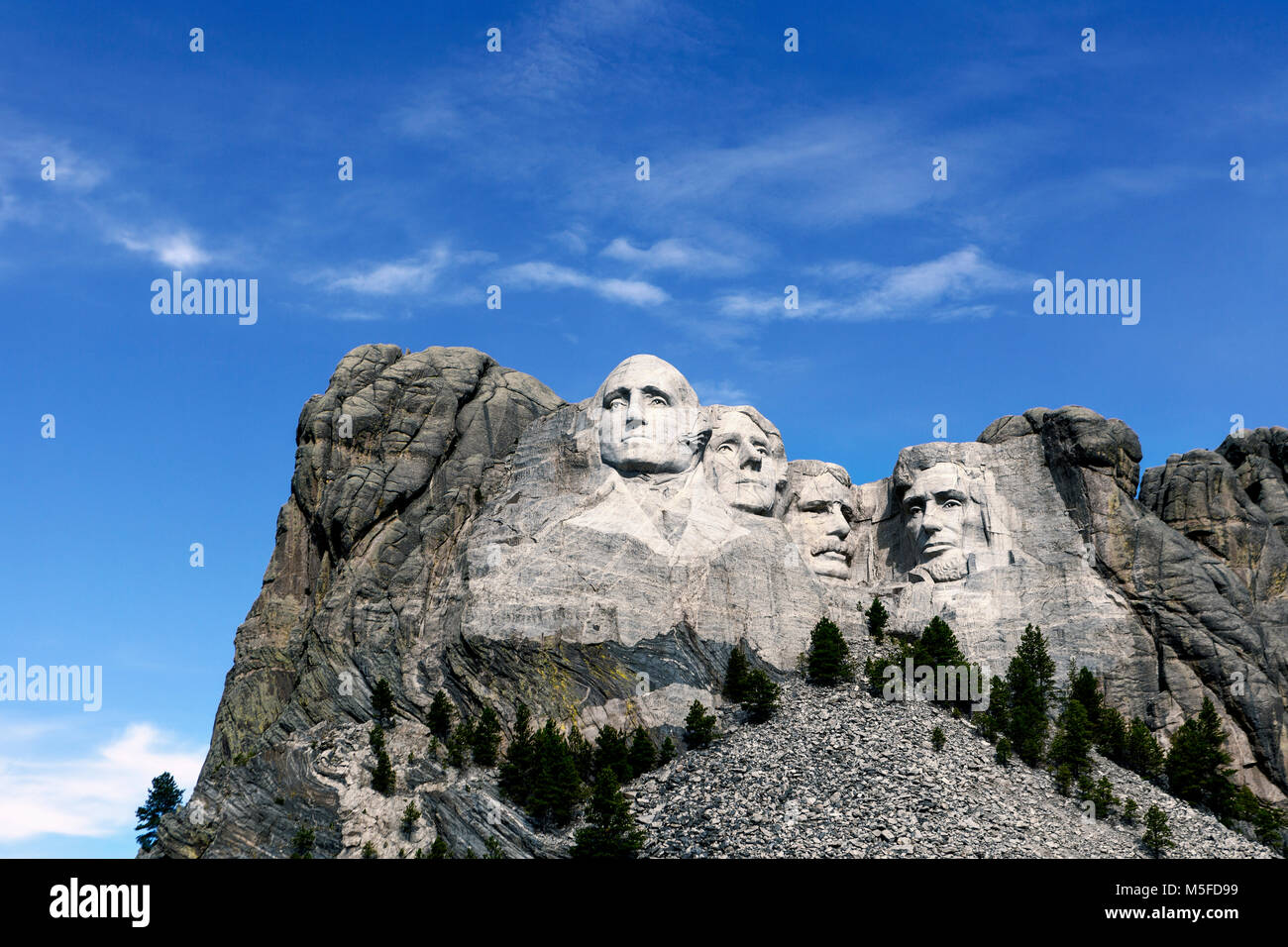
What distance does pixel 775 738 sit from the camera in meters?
52.8

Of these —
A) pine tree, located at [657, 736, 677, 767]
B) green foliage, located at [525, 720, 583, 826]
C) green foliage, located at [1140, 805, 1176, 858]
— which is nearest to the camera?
green foliage, located at [525, 720, 583, 826]

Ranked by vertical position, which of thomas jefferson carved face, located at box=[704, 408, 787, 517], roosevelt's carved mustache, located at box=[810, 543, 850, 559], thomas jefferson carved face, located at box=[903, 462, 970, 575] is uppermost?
thomas jefferson carved face, located at box=[704, 408, 787, 517]

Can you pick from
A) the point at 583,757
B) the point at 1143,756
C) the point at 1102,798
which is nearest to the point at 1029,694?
the point at 1143,756

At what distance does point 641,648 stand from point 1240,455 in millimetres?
21348

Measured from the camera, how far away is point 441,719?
53.9 metres

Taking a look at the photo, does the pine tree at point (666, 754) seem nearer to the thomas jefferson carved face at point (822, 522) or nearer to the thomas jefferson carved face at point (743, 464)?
the thomas jefferson carved face at point (743, 464)

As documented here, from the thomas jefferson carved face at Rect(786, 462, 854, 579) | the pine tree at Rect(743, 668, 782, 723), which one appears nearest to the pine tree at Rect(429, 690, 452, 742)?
the pine tree at Rect(743, 668, 782, 723)

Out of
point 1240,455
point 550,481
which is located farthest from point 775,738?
point 1240,455

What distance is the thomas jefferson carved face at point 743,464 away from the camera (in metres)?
60.8

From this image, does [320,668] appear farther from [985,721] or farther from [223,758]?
[985,721]

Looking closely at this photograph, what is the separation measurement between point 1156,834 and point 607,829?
45.4ft

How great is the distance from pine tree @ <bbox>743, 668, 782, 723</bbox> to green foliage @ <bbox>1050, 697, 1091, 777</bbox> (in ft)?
24.5

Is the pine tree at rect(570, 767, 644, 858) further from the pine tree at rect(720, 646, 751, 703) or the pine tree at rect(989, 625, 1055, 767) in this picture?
the pine tree at rect(989, 625, 1055, 767)

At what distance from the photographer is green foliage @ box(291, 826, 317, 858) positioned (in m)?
49.8
